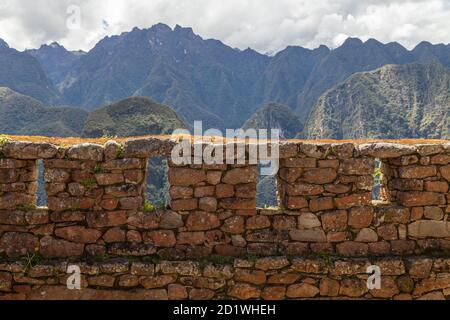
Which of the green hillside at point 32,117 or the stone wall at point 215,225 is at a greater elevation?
the green hillside at point 32,117

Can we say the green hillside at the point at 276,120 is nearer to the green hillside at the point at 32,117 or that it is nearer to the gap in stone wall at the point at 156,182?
the green hillside at the point at 32,117

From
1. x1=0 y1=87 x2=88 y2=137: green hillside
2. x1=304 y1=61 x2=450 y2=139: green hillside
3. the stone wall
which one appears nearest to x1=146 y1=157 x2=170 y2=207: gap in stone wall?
x1=0 y1=87 x2=88 y2=137: green hillside

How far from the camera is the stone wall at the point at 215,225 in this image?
680 cm

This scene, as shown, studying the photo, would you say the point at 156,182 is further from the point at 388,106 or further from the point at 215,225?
the point at 388,106

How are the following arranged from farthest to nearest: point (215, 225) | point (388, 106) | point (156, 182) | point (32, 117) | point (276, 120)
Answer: point (276, 120) < point (388, 106) < point (32, 117) < point (156, 182) < point (215, 225)

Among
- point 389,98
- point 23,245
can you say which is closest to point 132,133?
point 23,245

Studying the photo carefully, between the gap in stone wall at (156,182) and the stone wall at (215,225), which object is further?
the gap in stone wall at (156,182)

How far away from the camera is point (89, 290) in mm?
6816

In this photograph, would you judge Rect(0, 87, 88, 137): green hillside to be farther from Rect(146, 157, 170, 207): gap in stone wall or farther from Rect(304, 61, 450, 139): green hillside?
Rect(304, 61, 450, 139): green hillside

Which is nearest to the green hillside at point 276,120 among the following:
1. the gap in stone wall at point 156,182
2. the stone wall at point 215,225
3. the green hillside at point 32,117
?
the green hillside at point 32,117

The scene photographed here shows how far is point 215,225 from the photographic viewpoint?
6.92 metres

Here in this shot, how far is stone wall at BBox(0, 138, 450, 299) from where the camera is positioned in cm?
680

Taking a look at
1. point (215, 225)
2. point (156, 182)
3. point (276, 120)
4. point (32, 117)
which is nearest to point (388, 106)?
point (276, 120)

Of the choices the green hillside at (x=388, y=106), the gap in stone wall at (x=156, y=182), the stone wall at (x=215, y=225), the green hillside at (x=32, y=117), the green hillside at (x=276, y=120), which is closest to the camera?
the stone wall at (x=215, y=225)
